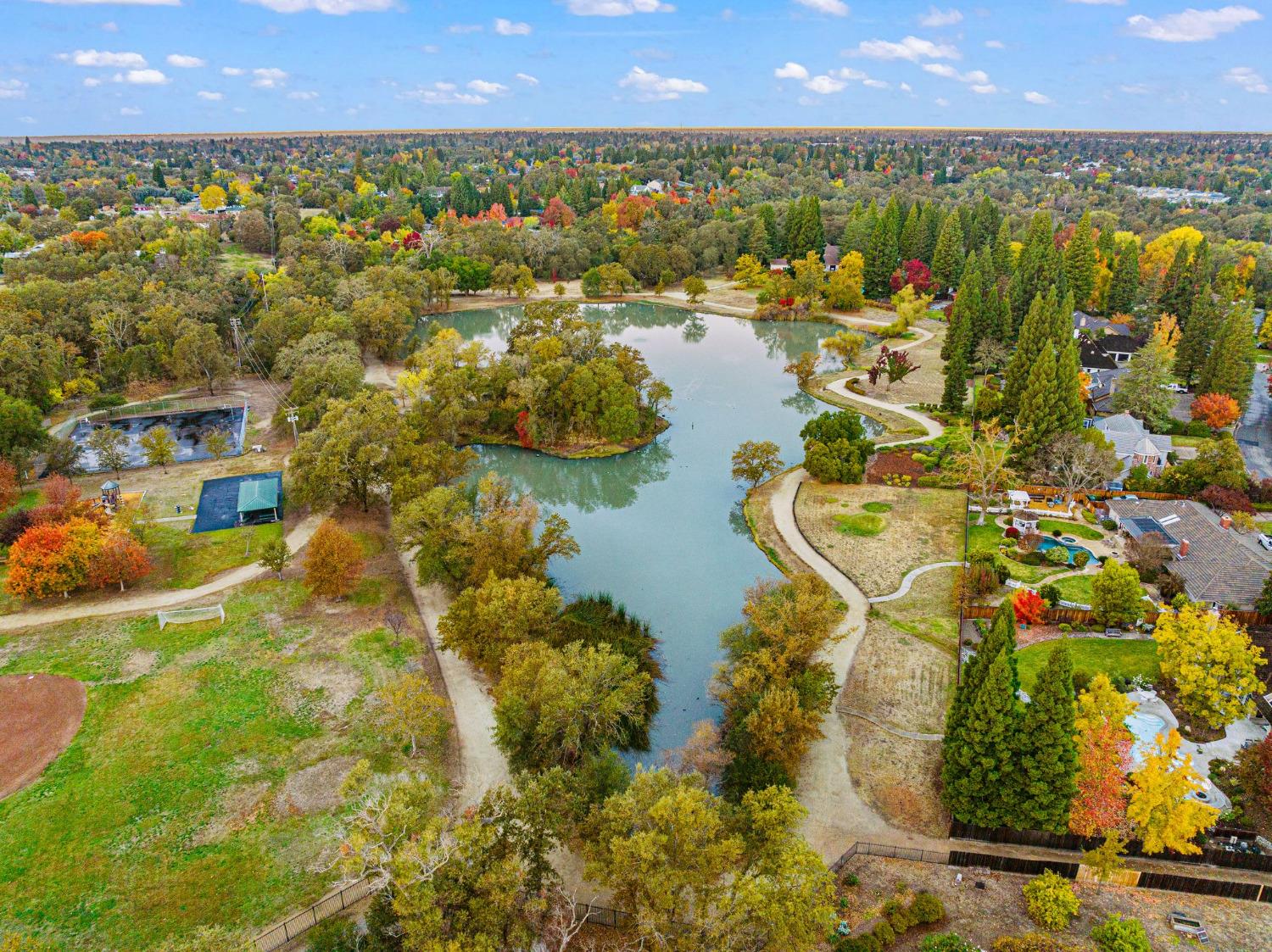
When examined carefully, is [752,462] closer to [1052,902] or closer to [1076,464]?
[1076,464]

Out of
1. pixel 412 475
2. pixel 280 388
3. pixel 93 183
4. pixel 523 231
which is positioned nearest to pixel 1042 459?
pixel 412 475

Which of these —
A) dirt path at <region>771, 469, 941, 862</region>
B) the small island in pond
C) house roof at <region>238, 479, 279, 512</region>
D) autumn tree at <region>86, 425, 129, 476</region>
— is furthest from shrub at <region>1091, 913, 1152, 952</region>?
autumn tree at <region>86, 425, 129, 476</region>

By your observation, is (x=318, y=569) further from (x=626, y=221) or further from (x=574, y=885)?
(x=626, y=221)

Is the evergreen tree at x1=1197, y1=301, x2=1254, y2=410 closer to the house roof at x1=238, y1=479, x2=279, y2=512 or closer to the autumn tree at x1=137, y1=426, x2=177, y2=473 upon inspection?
the house roof at x1=238, y1=479, x2=279, y2=512

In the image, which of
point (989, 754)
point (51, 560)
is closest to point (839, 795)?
point (989, 754)

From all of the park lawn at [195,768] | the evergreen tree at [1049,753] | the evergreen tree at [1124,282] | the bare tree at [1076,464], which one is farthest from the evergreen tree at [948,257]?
the evergreen tree at [1049,753]
